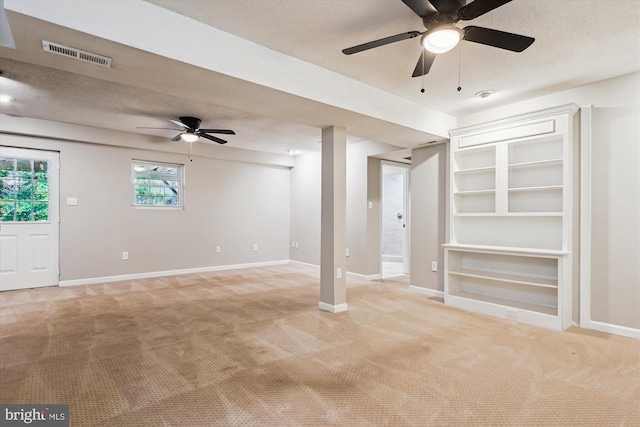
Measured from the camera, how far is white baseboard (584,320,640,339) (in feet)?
10.3

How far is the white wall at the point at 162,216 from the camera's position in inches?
209

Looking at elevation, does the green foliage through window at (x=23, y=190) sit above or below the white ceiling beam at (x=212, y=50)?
below

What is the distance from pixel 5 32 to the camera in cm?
197

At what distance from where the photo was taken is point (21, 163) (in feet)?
16.4

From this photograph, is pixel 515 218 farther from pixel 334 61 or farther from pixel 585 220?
pixel 334 61

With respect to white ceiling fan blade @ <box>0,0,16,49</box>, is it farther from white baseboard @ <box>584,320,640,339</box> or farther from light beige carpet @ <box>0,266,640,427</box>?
white baseboard @ <box>584,320,640,339</box>

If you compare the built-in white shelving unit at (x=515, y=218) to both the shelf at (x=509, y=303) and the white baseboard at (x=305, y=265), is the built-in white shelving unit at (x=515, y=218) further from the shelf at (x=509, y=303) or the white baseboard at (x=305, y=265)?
the white baseboard at (x=305, y=265)

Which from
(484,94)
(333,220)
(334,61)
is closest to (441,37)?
(334,61)

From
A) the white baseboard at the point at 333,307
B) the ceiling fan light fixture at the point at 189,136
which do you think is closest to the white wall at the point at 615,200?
the white baseboard at the point at 333,307

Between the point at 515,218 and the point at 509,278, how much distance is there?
73 cm

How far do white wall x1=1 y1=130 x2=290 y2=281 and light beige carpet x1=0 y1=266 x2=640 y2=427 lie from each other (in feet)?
4.79

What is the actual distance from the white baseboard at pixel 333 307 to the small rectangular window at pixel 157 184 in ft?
12.6

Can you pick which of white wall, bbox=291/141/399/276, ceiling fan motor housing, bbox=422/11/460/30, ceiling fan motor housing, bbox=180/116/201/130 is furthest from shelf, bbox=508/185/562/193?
ceiling fan motor housing, bbox=180/116/201/130

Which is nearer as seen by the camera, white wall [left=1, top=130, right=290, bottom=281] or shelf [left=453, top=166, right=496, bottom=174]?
shelf [left=453, top=166, right=496, bottom=174]
